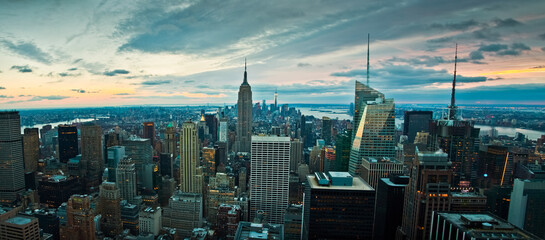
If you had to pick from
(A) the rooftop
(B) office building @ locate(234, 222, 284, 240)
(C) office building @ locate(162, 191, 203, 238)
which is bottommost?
(C) office building @ locate(162, 191, 203, 238)

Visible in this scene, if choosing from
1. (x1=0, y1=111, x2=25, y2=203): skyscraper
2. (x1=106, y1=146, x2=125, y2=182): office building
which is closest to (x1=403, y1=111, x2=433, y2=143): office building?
(x1=106, y1=146, x2=125, y2=182): office building

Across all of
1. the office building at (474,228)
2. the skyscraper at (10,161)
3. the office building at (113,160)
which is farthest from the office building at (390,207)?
the skyscraper at (10,161)

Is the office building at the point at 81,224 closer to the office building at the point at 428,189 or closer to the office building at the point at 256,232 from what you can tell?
the office building at the point at 256,232

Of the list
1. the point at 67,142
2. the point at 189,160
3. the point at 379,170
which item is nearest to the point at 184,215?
the point at 189,160

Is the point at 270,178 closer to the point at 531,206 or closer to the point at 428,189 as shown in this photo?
the point at 428,189

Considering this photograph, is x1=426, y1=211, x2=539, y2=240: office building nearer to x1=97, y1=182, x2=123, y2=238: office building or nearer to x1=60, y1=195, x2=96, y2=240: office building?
x1=60, y1=195, x2=96, y2=240: office building

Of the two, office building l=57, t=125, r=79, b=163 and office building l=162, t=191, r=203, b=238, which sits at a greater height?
office building l=57, t=125, r=79, b=163

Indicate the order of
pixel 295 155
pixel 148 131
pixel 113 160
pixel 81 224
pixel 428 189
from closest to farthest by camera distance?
1. pixel 428 189
2. pixel 81 224
3. pixel 113 160
4. pixel 295 155
5. pixel 148 131
